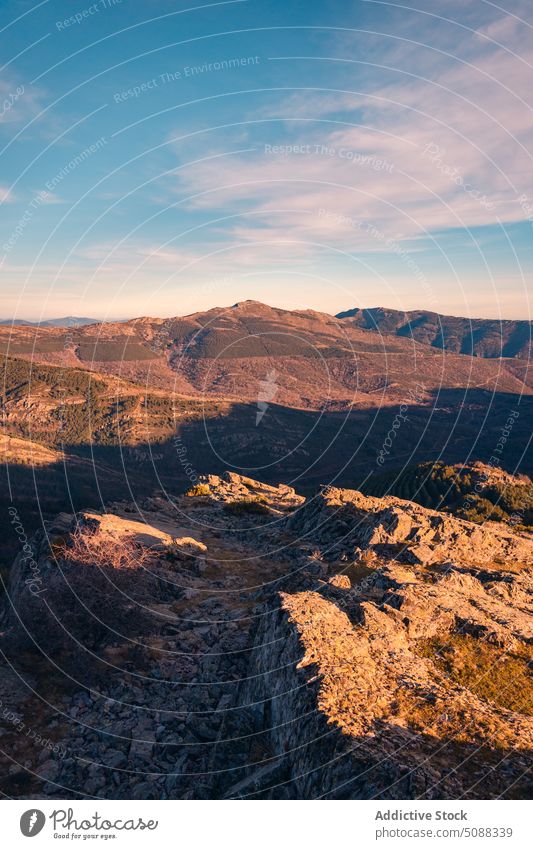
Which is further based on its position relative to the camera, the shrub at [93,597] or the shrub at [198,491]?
the shrub at [198,491]

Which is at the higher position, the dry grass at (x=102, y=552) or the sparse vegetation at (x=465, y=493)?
the dry grass at (x=102, y=552)

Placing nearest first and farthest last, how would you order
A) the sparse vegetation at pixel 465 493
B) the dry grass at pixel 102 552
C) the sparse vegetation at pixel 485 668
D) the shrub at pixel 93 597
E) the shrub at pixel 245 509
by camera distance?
the sparse vegetation at pixel 485 668
the shrub at pixel 93 597
the dry grass at pixel 102 552
the sparse vegetation at pixel 465 493
the shrub at pixel 245 509

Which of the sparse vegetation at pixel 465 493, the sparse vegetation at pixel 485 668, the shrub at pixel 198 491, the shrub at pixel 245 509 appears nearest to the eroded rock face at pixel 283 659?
the sparse vegetation at pixel 485 668

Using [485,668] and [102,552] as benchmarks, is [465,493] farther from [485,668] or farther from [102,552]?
[485,668]

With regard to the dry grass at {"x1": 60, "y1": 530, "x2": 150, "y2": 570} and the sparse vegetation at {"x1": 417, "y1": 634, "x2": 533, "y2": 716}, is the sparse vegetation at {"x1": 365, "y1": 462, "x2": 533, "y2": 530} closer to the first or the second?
the sparse vegetation at {"x1": 417, "y1": 634, "x2": 533, "y2": 716}

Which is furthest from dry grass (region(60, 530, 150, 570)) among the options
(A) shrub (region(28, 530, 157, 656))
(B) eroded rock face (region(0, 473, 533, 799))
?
(B) eroded rock face (region(0, 473, 533, 799))

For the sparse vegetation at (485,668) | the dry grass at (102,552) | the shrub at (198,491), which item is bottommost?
the shrub at (198,491)

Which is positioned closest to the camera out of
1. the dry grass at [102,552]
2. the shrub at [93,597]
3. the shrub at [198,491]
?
the shrub at [93,597]

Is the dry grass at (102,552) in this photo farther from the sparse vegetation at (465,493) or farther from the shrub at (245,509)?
the sparse vegetation at (465,493)
